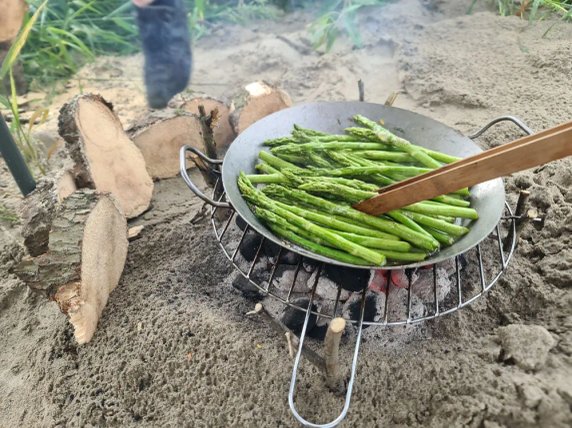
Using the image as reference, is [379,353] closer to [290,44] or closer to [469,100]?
[469,100]

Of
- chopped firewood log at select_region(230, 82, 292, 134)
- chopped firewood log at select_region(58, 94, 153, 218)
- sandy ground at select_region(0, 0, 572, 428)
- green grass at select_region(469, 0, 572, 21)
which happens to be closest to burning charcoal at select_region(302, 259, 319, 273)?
sandy ground at select_region(0, 0, 572, 428)

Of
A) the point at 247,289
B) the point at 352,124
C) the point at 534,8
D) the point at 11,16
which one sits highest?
the point at 11,16

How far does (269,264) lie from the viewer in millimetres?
3062

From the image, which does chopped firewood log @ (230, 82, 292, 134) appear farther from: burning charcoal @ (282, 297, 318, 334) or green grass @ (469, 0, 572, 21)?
green grass @ (469, 0, 572, 21)

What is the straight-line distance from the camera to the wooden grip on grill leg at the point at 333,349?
6.30 feet

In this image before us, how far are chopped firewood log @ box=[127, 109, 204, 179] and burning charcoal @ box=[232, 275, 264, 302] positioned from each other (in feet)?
5.85

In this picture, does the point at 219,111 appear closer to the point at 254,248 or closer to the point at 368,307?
the point at 254,248

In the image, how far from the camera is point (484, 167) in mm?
1968

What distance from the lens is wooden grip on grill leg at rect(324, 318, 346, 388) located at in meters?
1.92

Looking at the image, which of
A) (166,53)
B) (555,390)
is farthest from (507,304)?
(166,53)

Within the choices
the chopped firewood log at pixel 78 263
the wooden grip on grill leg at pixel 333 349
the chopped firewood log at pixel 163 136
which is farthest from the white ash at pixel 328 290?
the chopped firewood log at pixel 163 136

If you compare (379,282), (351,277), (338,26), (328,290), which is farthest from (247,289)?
(338,26)

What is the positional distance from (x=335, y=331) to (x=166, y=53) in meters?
4.89

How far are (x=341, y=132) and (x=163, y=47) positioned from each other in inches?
127
